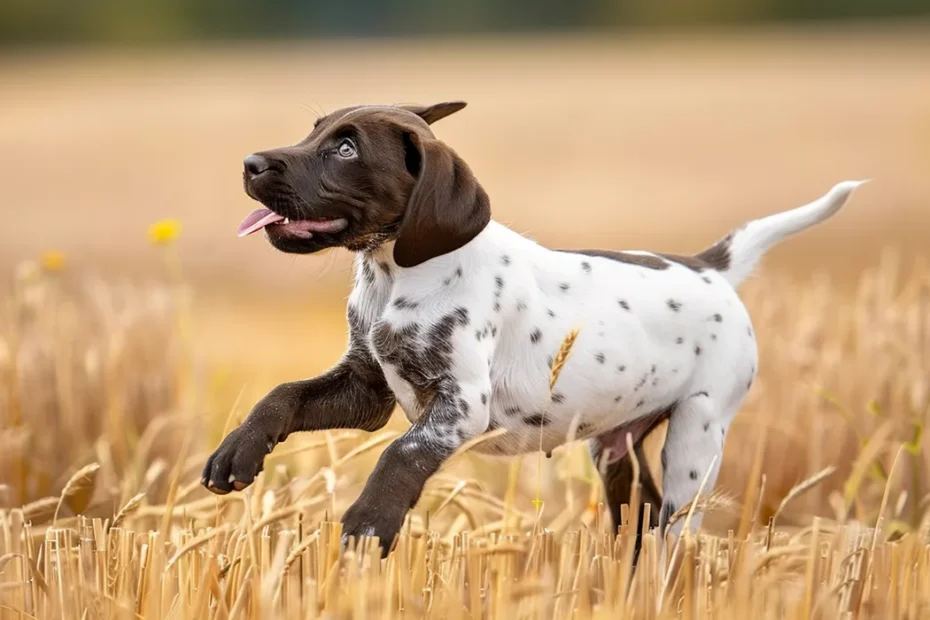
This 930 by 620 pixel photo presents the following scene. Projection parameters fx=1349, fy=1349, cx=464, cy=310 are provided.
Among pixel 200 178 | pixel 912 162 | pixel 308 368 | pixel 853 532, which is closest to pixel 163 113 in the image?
pixel 200 178

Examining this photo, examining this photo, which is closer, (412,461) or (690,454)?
(412,461)

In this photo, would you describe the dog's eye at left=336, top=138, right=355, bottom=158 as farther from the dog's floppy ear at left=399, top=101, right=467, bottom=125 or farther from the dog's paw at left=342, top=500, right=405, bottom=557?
the dog's paw at left=342, top=500, right=405, bottom=557

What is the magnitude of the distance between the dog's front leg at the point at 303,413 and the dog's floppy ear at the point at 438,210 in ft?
1.40

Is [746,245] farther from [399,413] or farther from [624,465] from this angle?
[399,413]

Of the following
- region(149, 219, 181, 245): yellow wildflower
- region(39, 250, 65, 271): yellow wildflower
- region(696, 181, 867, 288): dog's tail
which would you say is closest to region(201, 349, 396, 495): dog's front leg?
region(696, 181, 867, 288): dog's tail

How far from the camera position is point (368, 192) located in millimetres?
3504

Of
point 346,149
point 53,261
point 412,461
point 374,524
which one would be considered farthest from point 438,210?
point 53,261

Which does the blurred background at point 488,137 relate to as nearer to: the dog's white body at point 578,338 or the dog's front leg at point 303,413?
the dog's white body at point 578,338

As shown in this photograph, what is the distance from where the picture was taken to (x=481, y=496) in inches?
186

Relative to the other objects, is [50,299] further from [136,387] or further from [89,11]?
[89,11]

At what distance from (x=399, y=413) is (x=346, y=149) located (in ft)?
5.95

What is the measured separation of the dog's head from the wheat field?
0.33 meters

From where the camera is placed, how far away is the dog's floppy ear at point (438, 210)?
3.44 m

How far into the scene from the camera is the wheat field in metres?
3.56
